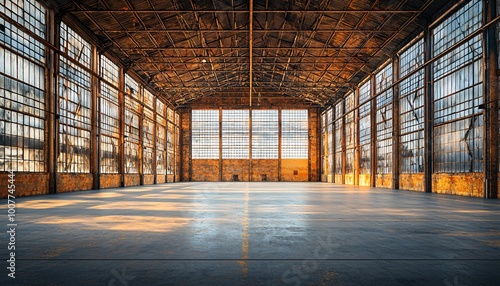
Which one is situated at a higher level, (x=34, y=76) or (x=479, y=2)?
(x=479, y=2)

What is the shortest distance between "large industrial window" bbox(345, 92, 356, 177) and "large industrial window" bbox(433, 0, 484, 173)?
602 inches

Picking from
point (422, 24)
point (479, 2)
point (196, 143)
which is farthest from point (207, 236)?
point (196, 143)

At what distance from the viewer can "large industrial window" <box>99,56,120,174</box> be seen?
26969 mm

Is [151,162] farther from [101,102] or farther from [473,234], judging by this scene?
[473,234]

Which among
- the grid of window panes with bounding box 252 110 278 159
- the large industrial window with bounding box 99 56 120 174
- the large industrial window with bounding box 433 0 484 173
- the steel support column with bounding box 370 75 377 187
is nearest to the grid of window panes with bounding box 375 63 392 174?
the steel support column with bounding box 370 75 377 187

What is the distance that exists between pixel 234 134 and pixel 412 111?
26.7 metres

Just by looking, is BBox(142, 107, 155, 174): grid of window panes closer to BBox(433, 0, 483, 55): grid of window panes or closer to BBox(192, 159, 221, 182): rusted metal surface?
BBox(192, 159, 221, 182): rusted metal surface

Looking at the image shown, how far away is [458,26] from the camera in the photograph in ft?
63.5

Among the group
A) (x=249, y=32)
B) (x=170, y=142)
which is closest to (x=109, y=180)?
(x=249, y=32)

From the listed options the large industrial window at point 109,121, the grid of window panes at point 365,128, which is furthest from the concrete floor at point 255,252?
the grid of window panes at point 365,128

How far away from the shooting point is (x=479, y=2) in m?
17.6

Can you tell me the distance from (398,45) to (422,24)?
4007mm

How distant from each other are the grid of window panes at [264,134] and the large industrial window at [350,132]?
10.8m

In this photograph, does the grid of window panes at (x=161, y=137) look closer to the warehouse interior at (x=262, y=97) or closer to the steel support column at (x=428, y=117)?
the warehouse interior at (x=262, y=97)
